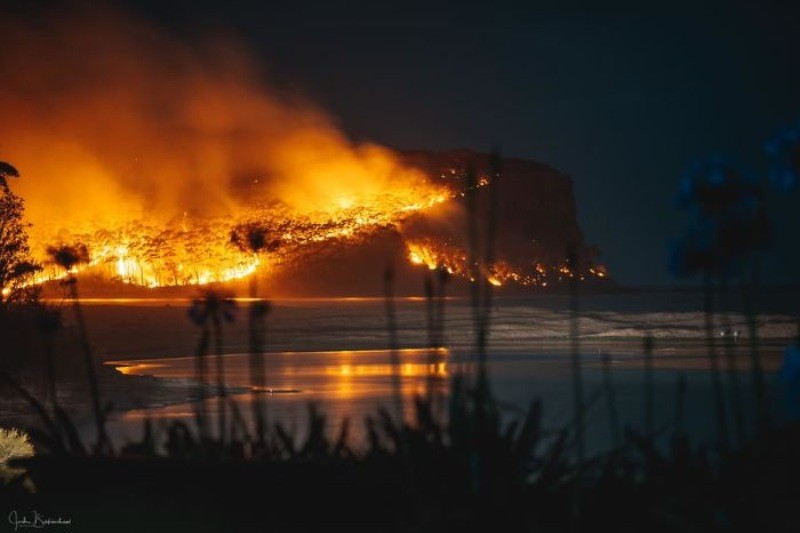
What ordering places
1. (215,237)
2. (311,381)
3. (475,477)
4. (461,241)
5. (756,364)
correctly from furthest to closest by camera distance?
(461,241), (215,237), (311,381), (475,477), (756,364)

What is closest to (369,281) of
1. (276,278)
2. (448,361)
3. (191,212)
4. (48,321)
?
(276,278)

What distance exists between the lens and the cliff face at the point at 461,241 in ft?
267

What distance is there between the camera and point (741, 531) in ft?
18.4

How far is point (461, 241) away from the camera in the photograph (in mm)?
95312

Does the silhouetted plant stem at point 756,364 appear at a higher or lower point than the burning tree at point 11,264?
lower

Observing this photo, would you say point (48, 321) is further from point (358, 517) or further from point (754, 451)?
point (754, 451)

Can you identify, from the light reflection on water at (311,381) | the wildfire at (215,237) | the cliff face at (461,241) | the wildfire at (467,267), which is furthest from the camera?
the wildfire at (467,267)

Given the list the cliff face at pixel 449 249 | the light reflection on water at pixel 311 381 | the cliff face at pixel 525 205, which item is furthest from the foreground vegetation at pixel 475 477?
the cliff face at pixel 525 205

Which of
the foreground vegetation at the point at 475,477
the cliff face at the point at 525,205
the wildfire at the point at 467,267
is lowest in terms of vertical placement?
the foreground vegetation at the point at 475,477

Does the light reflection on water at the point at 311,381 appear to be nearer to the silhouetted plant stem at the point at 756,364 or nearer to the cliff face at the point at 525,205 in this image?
the silhouetted plant stem at the point at 756,364

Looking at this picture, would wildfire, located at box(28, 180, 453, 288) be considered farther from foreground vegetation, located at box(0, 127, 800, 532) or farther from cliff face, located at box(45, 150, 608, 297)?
foreground vegetation, located at box(0, 127, 800, 532)

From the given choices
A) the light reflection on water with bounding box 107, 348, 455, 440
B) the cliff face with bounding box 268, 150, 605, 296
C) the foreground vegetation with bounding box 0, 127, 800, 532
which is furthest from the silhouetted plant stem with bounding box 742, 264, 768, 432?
the cliff face with bounding box 268, 150, 605, 296

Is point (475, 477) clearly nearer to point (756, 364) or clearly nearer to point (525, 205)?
point (756, 364)

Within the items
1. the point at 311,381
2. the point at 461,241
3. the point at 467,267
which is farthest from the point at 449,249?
the point at 311,381
